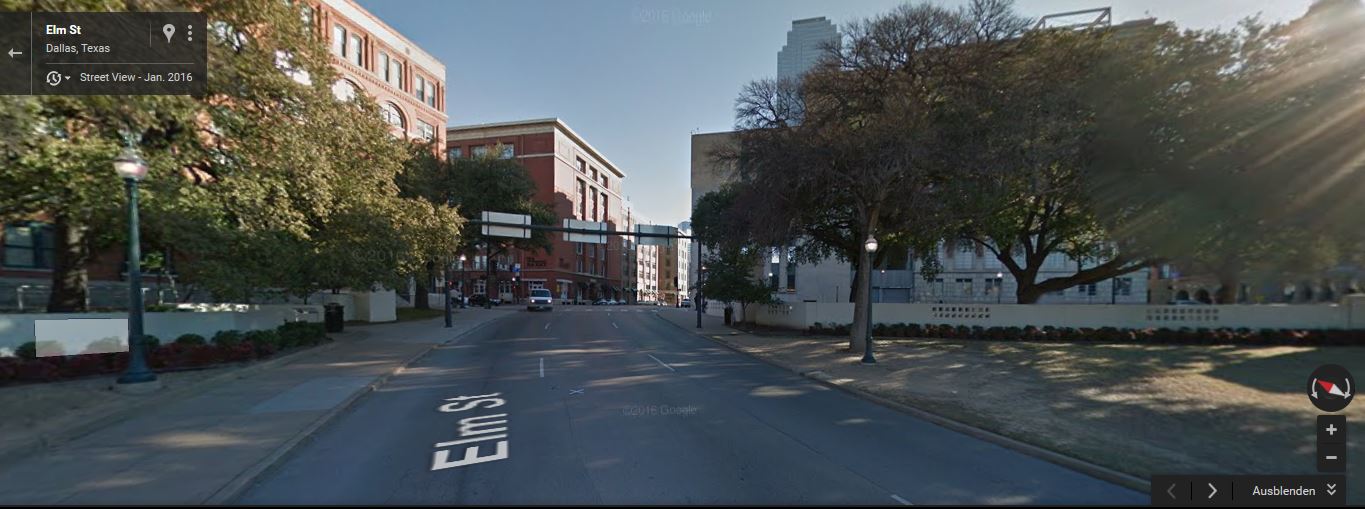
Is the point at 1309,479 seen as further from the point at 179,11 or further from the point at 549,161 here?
the point at 549,161

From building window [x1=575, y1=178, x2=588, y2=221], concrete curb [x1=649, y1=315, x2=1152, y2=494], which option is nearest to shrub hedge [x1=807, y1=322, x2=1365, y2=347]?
concrete curb [x1=649, y1=315, x2=1152, y2=494]

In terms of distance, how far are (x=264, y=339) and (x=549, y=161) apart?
5788 centimetres

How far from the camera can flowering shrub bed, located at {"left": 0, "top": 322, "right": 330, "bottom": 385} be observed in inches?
356

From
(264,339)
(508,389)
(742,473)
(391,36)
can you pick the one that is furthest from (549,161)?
(742,473)

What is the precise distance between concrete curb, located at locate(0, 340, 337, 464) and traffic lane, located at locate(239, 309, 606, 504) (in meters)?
2.74

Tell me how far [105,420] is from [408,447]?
4.72 m

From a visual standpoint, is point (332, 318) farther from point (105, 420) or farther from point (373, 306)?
point (105, 420)

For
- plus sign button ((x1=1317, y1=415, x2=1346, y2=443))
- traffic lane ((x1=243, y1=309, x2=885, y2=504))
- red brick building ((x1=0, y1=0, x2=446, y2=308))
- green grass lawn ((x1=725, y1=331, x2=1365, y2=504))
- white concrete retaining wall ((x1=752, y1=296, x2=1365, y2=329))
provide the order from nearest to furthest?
traffic lane ((x1=243, y1=309, x2=885, y2=504)) → plus sign button ((x1=1317, y1=415, x2=1346, y2=443)) → green grass lawn ((x1=725, y1=331, x2=1365, y2=504)) → red brick building ((x1=0, y1=0, x2=446, y2=308)) → white concrete retaining wall ((x1=752, y1=296, x2=1365, y2=329))

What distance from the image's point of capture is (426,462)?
5.54 meters

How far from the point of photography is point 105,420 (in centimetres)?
696

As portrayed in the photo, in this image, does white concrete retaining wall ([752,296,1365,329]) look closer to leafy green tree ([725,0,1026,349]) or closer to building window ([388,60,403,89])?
leafy green tree ([725,0,1026,349])

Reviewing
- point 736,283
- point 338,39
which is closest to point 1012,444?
point 736,283

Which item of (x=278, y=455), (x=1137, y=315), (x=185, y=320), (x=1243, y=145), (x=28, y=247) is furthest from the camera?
(x=1137, y=315)

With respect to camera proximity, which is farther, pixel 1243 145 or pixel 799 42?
pixel 799 42
